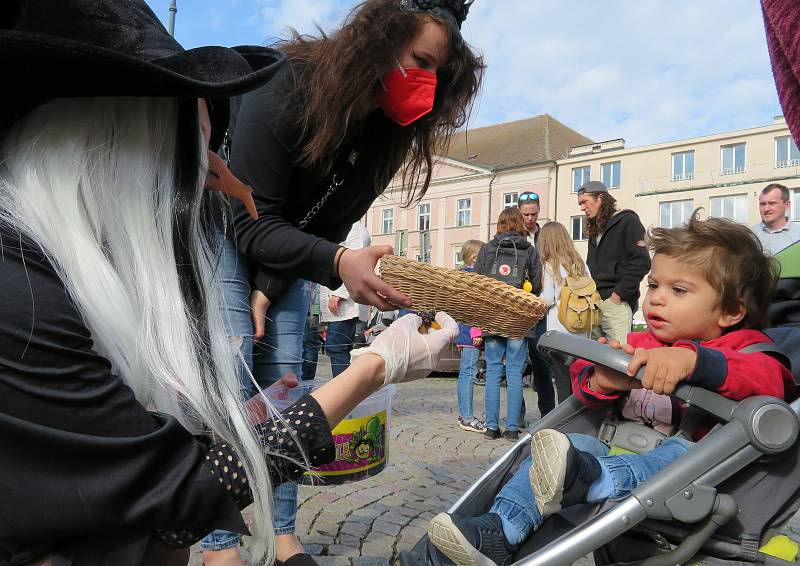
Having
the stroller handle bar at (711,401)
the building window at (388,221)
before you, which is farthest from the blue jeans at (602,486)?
the building window at (388,221)

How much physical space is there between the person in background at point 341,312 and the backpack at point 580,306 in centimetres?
171

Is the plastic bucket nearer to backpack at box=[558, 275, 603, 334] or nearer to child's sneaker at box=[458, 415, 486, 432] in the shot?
backpack at box=[558, 275, 603, 334]

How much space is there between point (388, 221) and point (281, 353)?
3980 cm

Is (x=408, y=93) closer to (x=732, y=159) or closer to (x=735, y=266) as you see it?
(x=735, y=266)

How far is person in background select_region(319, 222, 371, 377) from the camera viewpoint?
5246 millimetres

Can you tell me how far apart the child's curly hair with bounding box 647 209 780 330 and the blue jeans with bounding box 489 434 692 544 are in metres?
0.57

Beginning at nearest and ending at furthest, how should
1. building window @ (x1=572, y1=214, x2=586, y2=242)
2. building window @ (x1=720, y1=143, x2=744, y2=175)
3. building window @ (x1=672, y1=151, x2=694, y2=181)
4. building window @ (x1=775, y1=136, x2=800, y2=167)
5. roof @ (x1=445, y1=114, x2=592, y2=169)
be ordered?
building window @ (x1=775, y1=136, x2=800, y2=167) < building window @ (x1=720, y1=143, x2=744, y2=175) < building window @ (x1=672, y1=151, x2=694, y2=181) < building window @ (x1=572, y1=214, x2=586, y2=242) < roof @ (x1=445, y1=114, x2=592, y2=169)

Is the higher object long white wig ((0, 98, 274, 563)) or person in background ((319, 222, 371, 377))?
long white wig ((0, 98, 274, 563))

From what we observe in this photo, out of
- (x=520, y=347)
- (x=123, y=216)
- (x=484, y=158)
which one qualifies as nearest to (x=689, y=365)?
(x=123, y=216)

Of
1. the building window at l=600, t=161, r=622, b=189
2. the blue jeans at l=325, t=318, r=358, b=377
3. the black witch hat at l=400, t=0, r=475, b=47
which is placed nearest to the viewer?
the black witch hat at l=400, t=0, r=475, b=47

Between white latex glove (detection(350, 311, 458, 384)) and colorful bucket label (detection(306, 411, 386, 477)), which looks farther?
colorful bucket label (detection(306, 411, 386, 477))

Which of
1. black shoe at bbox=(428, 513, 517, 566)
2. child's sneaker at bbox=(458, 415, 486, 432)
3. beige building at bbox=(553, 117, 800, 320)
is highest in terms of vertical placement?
beige building at bbox=(553, 117, 800, 320)

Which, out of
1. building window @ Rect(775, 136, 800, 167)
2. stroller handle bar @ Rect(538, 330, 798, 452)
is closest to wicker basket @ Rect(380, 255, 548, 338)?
stroller handle bar @ Rect(538, 330, 798, 452)

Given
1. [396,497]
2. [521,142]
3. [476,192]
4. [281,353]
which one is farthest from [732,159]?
[281,353]
